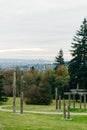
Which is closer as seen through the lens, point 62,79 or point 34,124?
point 34,124

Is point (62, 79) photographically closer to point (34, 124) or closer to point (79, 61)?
point (79, 61)

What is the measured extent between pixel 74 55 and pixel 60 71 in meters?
8.51

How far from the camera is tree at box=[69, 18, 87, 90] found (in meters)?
61.7

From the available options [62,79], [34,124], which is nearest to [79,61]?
[62,79]

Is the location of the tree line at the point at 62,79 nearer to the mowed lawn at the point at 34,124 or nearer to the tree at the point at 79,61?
the tree at the point at 79,61

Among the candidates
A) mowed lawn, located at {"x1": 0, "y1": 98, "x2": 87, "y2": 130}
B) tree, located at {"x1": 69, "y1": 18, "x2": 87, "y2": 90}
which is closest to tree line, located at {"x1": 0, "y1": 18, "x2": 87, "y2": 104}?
tree, located at {"x1": 69, "y1": 18, "x2": 87, "y2": 90}

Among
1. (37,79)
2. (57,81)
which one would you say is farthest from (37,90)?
(37,79)

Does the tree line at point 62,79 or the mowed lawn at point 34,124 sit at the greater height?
the tree line at point 62,79

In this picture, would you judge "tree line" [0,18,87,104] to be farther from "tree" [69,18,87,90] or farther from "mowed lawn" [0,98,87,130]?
"mowed lawn" [0,98,87,130]

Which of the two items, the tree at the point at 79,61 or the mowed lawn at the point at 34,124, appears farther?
the tree at the point at 79,61

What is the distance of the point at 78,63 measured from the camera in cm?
6338

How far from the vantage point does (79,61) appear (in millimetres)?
63625

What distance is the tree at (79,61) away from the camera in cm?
6172

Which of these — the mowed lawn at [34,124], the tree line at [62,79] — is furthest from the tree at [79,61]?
the mowed lawn at [34,124]
